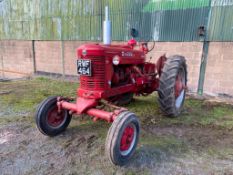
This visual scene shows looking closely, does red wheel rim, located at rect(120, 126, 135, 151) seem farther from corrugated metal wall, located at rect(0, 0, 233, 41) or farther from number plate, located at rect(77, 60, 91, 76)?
corrugated metal wall, located at rect(0, 0, 233, 41)

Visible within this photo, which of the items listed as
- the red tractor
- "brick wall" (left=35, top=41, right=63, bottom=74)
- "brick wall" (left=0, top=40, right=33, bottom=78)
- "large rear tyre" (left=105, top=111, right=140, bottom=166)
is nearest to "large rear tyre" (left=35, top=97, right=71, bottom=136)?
the red tractor

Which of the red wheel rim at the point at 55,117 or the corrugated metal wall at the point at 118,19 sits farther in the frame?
the corrugated metal wall at the point at 118,19

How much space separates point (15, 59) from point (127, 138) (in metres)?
8.74

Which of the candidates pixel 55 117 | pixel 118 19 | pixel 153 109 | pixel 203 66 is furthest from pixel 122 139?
pixel 118 19

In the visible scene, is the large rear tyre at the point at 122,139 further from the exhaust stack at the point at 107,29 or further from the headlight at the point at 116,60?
the exhaust stack at the point at 107,29

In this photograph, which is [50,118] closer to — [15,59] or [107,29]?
[107,29]

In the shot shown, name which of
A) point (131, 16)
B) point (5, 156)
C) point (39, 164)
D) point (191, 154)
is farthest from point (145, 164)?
point (131, 16)

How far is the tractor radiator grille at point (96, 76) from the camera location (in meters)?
2.75

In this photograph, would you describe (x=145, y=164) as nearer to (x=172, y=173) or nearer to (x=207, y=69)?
(x=172, y=173)

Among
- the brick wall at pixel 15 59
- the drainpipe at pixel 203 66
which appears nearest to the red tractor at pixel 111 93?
the drainpipe at pixel 203 66

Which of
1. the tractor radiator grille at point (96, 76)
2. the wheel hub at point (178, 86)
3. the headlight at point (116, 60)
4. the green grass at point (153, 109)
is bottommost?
the green grass at point (153, 109)

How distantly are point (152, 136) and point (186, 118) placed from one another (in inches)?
41.5

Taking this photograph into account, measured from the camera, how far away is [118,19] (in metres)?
6.48

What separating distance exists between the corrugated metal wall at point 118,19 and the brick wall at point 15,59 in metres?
0.37
